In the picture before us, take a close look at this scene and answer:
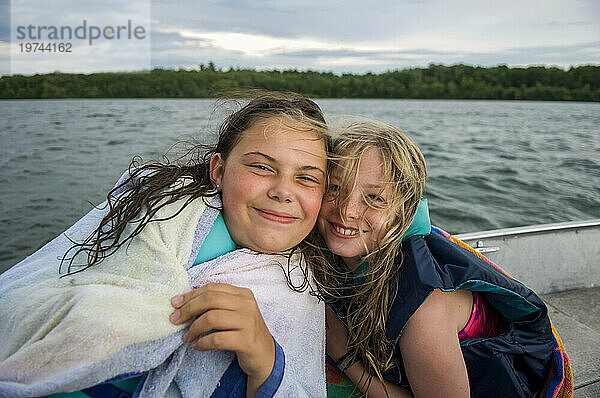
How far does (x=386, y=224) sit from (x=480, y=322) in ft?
1.57

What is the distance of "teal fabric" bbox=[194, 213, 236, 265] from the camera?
132 centimetres

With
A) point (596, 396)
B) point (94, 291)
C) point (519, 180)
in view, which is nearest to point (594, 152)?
point (519, 180)

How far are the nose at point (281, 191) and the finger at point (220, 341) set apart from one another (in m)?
0.40

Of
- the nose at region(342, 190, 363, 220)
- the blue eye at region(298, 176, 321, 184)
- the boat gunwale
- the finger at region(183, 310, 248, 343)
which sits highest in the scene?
the blue eye at region(298, 176, 321, 184)

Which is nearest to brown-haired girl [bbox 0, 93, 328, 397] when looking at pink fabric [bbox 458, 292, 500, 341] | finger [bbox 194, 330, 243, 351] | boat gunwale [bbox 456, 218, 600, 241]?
finger [bbox 194, 330, 243, 351]

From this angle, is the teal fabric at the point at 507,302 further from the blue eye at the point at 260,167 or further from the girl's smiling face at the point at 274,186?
the blue eye at the point at 260,167

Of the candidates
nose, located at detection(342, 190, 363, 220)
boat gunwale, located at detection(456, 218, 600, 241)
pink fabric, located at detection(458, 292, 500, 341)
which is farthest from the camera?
boat gunwale, located at detection(456, 218, 600, 241)

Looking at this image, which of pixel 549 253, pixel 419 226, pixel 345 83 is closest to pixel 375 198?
pixel 419 226

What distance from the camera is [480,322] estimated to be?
1.55m

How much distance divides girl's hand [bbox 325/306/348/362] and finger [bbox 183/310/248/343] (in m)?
0.61

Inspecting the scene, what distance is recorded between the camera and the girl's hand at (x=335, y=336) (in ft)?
5.22

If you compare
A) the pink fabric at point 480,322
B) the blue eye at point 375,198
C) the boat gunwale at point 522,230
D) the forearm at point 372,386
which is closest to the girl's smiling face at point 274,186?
the blue eye at point 375,198

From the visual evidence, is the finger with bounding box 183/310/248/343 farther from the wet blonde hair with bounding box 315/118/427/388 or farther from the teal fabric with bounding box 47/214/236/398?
the wet blonde hair with bounding box 315/118/427/388

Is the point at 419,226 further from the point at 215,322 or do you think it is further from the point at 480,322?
the point at 215,322
